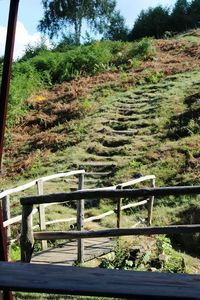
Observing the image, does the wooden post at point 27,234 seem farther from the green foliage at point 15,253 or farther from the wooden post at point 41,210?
the wooden post at point 41,210

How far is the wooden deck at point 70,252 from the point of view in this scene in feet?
21.5

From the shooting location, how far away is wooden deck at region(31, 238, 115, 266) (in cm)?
655

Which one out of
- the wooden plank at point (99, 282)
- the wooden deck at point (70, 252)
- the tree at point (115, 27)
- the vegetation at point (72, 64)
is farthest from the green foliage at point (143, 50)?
the wooden plank at point (99, 282)

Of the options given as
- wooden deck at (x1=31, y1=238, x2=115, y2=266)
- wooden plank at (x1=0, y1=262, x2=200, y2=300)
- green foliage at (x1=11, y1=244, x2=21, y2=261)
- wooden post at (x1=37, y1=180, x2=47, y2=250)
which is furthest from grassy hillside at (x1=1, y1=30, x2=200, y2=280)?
wooden plank at (x1=0, y1=262, x2=200, y2=300)

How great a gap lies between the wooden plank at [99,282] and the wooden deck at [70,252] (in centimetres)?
466

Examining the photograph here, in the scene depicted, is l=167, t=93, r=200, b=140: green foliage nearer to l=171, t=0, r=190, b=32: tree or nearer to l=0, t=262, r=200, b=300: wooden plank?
l=0, t=262, r=200, b=300: wooden plank

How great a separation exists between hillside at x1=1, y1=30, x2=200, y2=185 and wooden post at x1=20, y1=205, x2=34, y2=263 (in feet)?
22.6

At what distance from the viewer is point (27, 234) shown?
16.5ft

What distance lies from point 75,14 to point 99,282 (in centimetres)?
3572

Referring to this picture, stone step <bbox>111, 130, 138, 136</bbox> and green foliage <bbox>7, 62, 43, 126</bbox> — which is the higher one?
green foliage <bbox>7, 62, 43, 126</bbox>

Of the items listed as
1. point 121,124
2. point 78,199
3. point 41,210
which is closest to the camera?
point 78,199

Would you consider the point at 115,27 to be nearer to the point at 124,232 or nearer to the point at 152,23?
the point at 152,23

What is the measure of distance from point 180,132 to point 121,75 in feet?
22.1

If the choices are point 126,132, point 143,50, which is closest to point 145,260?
point 126,132
